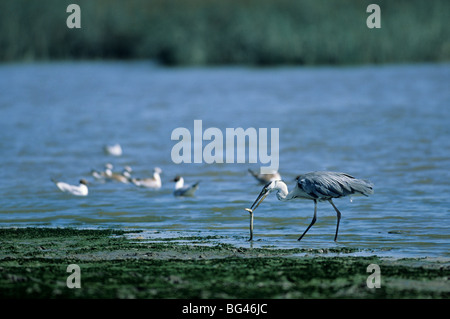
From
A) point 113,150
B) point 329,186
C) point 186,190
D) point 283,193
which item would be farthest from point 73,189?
point 113,150

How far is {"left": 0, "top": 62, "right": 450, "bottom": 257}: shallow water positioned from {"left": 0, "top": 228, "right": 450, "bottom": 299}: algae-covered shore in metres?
0.96

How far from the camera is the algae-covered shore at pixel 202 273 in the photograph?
7.16 m

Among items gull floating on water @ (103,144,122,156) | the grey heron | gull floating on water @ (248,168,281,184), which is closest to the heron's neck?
the grey heron

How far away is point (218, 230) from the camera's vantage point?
11.0 meters

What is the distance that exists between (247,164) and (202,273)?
32.9 ft

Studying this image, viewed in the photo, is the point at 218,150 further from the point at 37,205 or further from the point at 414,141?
the point at 37,205

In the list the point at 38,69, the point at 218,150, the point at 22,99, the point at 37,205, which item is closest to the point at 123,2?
the point at 38,69

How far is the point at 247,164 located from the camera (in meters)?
17.8

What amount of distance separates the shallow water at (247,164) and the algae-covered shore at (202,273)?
96cm

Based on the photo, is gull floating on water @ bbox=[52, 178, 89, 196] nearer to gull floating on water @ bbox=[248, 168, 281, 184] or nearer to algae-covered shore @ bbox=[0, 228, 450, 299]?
gull floating on water @ bbox=[248, 168, 281, 184]

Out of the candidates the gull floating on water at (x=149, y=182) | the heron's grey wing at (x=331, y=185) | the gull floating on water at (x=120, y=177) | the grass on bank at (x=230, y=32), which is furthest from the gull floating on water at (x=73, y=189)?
the grass on bank at (x=230, y=32)

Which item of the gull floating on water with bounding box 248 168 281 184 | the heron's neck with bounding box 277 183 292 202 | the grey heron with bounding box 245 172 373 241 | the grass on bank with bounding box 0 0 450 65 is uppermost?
the grass on bank with bounding box 0 0 450 65

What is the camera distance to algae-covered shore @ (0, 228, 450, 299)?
23.5 feet
